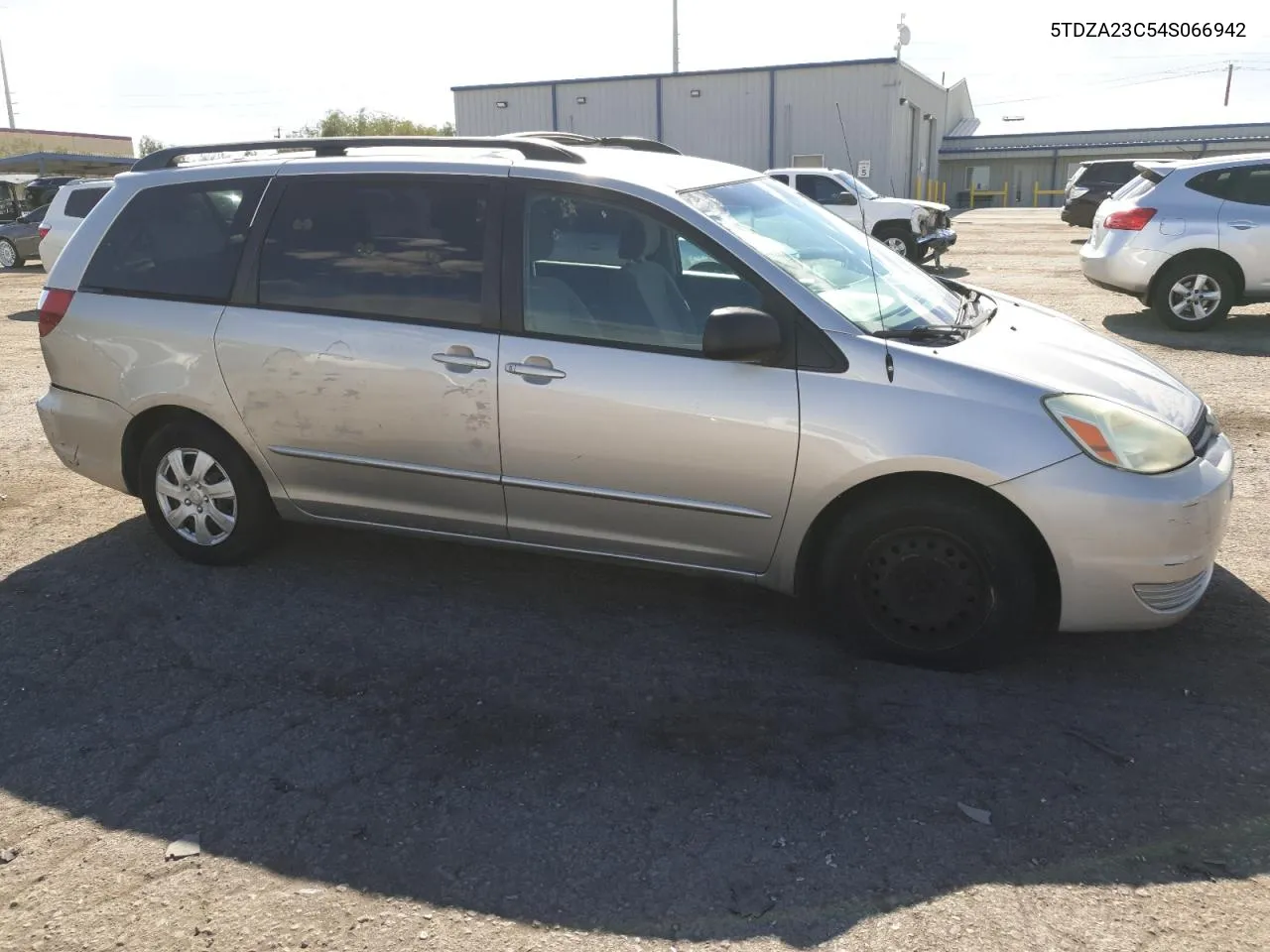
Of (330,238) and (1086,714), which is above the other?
(330,238)

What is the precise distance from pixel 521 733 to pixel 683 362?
1406 millimetres

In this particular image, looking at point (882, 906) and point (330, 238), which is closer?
point (882, 906)

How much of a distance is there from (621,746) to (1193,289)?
9.52m

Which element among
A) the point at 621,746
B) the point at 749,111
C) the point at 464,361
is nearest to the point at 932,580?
the point at 621,746

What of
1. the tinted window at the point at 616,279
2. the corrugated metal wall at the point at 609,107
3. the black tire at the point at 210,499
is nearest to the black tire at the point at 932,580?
the tinted window at the point at 616,279

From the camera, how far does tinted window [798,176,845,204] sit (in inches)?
721

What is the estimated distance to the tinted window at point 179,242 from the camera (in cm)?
455

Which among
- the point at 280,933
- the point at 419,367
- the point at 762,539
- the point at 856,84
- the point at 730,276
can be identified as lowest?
the point at 280,933

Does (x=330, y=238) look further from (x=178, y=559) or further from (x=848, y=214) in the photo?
(x=848, y=214)

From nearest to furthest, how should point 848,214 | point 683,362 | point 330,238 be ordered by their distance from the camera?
1. point 683,362
2. point 330,238
3. point 848,214

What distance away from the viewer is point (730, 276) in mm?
3840

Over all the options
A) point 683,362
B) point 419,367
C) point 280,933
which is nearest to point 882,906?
point 280,933

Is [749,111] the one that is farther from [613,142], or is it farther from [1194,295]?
[613,142]

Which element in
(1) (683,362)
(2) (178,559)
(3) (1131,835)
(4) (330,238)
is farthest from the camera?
(2) (178,559)
